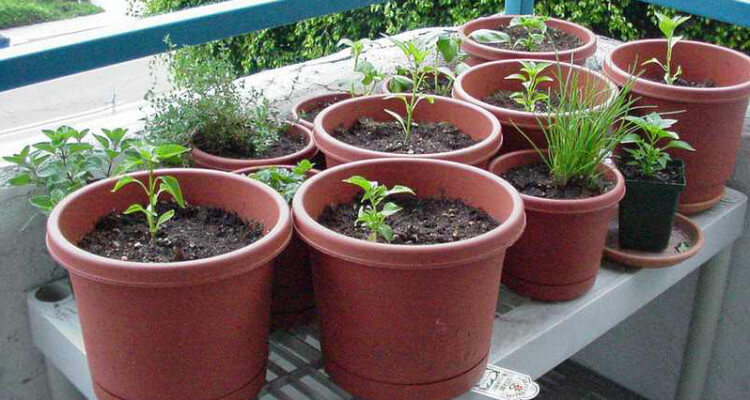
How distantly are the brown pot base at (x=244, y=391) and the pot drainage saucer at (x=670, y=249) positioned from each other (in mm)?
800

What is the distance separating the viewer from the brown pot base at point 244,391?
1225 millimetres

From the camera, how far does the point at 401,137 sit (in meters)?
1.63

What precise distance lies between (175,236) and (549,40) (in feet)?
4.16

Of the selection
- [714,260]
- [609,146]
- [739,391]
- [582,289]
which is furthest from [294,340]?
[739,391]

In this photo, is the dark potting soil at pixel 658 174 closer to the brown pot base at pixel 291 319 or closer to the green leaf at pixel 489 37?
the green leaf at pixel 489 37

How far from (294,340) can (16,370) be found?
567 millimetres

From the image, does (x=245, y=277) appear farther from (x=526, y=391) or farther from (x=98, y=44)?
(x=98, y=44)

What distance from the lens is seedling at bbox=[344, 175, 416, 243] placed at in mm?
1242

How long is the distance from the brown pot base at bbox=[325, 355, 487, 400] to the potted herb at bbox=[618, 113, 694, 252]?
1.83 feet

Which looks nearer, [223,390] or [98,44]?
[223,390]

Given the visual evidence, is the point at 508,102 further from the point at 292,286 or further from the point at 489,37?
the point at 292,286

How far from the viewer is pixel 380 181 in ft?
4.60

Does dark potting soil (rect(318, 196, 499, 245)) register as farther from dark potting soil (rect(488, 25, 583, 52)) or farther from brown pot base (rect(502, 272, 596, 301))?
dark potting soil (rect(488, 25, 583, 52))

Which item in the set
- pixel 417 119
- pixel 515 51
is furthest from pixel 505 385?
pixel 515 51
